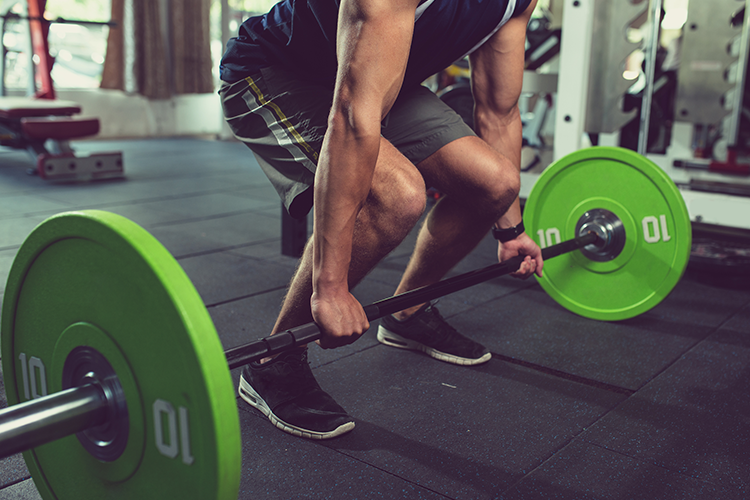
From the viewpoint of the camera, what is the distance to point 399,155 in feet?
3.78

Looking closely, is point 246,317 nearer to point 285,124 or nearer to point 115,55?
point 285,124

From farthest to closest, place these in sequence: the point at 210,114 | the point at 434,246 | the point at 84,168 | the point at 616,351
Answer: the point at 210,114
the point at 84,168
the point at 616,351
the point at 434,246

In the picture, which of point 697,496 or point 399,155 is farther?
point 399,155

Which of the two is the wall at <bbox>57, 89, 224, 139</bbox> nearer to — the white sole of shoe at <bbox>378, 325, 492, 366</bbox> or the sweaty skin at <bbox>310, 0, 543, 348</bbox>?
the white sole of shoe at <bbox>378, 325, 492, 366</bbox>

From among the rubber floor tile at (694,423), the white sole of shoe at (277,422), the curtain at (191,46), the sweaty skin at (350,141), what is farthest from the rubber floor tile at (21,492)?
the curtain at (191,46)

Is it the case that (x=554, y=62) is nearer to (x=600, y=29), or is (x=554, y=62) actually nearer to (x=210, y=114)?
(x=600, y=29)

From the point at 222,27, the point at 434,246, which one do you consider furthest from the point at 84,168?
the point at 434,246

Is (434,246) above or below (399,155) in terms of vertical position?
below

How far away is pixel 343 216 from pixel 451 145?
1.30ft

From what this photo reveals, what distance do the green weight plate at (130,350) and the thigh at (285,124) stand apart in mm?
445

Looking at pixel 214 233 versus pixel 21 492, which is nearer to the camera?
pixel 21 492

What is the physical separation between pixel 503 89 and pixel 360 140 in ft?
1.90

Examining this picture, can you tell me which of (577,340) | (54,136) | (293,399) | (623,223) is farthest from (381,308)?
(54,136)

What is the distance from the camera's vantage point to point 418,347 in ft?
5.10
